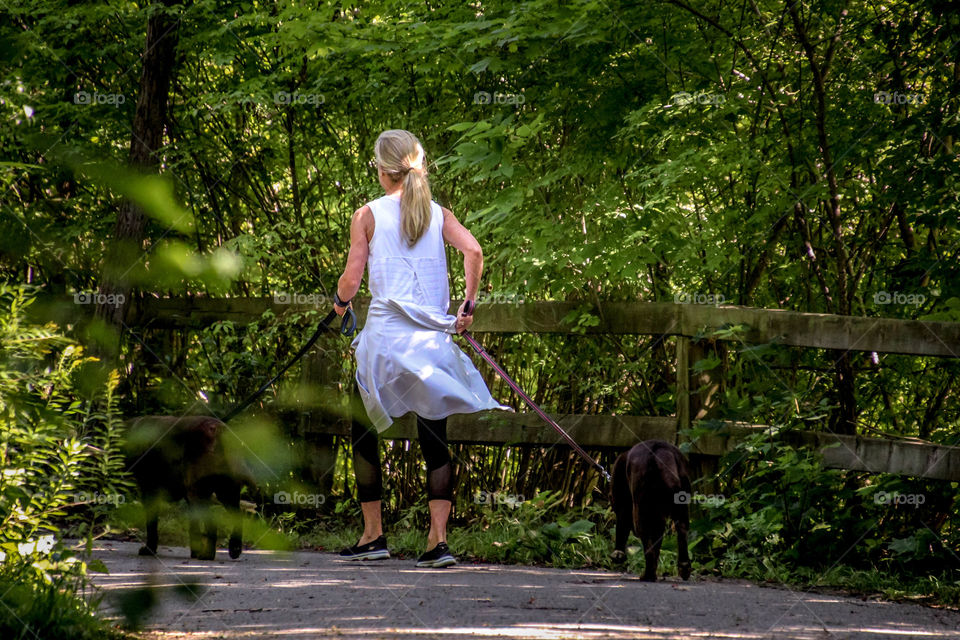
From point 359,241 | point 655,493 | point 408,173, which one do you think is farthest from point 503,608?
point 408,173

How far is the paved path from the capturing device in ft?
11.0

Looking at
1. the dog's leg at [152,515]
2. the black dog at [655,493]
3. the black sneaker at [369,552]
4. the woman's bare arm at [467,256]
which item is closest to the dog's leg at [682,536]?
the black dog at [655,493]

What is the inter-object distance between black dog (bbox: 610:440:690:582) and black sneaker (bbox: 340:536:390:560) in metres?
1.48

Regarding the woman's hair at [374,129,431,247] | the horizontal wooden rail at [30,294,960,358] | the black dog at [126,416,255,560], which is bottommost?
the black dog at [126,416,255,560]

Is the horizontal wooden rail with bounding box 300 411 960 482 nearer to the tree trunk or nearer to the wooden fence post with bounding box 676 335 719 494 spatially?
the wooden fence post with bounding box 676 335 719 494

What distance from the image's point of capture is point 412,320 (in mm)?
5109

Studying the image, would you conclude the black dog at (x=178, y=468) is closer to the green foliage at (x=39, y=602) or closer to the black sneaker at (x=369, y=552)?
the green foliage at (x=39, y=602)

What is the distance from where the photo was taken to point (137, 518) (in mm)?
1092

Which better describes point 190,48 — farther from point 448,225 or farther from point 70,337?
point 70,337

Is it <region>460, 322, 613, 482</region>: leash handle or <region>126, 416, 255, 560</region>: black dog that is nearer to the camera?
<region>126, 416, 255, 560</region>: black dog

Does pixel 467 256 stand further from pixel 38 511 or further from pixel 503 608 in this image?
pixel 38 511

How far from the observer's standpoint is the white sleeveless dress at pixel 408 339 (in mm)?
5035

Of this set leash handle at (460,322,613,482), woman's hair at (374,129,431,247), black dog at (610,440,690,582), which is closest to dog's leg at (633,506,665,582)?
black dog at (610,440,690,582)

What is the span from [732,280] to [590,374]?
1.11 m
